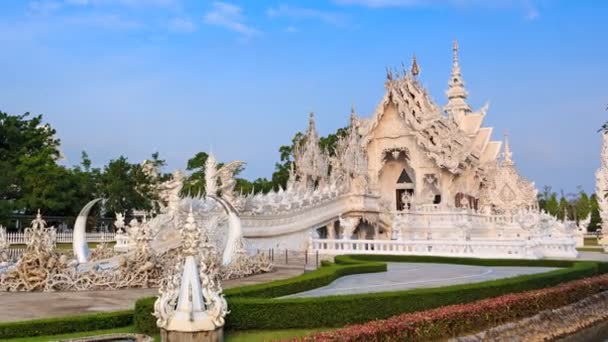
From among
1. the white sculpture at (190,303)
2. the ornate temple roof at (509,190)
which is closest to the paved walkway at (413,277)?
the white sculpture at (190,303)

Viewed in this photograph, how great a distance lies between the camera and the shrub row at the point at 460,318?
8906 millimetres

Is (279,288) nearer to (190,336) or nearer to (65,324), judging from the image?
(65,324)

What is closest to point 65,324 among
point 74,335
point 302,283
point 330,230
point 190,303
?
point 74,335

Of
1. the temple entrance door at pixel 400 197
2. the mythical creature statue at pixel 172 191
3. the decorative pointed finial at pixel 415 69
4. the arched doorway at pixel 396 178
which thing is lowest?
the mythical creature statue at pixel 172 191

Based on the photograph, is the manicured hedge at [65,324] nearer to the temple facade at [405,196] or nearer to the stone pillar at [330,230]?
the temple facade at [405,196]

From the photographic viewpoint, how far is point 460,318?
35.4 feet

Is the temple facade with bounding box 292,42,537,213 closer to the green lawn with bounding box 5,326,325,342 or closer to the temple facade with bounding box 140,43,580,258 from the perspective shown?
the temple facade with bounding box 140,43,580,258

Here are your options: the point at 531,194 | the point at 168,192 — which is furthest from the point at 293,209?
the point at 531,194

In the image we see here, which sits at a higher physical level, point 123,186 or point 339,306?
point 123,186

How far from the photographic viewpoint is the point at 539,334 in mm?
12859

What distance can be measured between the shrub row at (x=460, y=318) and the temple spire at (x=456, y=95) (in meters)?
33.8

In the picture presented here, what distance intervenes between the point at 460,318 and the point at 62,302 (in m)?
7.19

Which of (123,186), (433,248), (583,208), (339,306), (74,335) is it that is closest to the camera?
(74,335)

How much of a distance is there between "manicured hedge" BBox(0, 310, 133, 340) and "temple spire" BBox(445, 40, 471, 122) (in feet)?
132
